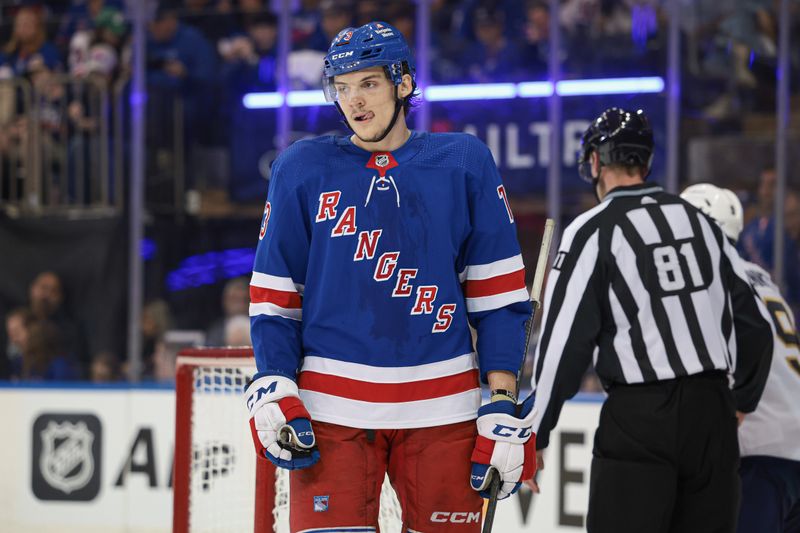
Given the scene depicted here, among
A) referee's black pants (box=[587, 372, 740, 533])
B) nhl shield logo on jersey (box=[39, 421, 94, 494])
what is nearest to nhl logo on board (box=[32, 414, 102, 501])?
nhl shield logo on jersey (box=[39, 421, 94, 494])

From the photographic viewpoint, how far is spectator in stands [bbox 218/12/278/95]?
577cm

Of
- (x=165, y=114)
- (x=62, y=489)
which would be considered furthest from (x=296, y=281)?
(x=165, y=114)

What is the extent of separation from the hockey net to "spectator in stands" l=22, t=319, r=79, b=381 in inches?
117

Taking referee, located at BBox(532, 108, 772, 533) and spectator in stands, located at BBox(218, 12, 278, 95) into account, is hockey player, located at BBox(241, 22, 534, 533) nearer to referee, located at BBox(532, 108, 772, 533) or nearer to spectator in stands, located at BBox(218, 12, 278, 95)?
referee, located at BBox(532, 108, 772, 533)

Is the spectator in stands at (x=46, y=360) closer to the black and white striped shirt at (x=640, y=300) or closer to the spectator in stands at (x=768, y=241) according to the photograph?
the spectator in stands at (x=768, y=241)

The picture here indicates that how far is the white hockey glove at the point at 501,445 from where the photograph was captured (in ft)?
5.99

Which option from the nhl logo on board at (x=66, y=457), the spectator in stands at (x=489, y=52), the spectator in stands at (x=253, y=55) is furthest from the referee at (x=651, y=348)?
the spectator in stands at (x=253, y=55)

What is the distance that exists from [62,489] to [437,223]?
10.6ft

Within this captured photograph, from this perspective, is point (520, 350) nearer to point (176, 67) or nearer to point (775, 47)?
point (775, 47)

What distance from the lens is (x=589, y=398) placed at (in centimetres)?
406

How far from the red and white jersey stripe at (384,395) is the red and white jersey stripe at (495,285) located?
0.12 meters

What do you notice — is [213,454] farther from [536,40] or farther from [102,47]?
[102,47]

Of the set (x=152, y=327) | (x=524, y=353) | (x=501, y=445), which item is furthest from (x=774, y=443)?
(x=152, y=327)

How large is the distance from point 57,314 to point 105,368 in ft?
1.37
